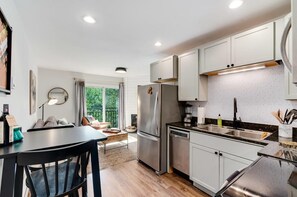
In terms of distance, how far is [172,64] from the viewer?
114 inches

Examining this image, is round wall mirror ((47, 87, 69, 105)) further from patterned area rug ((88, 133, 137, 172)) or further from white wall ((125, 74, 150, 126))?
white wall ((125, 74, 150, 126))

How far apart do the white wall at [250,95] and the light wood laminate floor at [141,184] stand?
50.2 inches

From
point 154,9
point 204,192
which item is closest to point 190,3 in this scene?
point 154,9

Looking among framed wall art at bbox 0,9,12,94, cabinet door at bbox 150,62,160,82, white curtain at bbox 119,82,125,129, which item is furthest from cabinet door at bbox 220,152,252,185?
white curtain at bbox 119,82,125,129

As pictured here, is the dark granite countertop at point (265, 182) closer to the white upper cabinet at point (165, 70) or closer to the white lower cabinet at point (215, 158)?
the white lower cabinet at point (215, 158)

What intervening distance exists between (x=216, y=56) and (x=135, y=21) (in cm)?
132

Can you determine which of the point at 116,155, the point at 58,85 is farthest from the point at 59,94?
the point at 116,155

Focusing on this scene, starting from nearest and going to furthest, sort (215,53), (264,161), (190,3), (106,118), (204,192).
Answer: (264,161), (190,3), (204,192), (215,53), (106,118)

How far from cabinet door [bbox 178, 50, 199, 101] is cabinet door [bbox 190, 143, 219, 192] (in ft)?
2.99

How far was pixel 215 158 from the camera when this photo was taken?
197 cm

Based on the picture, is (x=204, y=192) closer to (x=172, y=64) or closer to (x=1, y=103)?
(x=172, y=64)

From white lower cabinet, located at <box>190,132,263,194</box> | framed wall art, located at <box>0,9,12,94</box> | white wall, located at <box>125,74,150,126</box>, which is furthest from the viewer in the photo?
white wall, located at <box>125,74,150,126</box>

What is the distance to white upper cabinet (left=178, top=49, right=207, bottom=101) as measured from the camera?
101 inches

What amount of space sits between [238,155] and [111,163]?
241 centimetres
